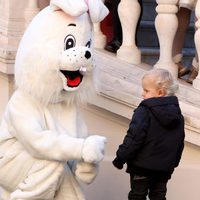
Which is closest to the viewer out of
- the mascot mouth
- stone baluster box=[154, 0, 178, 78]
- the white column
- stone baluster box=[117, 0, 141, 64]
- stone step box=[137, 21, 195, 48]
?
the mascot mouth

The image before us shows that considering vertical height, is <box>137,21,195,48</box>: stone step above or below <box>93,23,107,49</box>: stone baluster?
below

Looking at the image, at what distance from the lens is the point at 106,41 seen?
5.55 meters

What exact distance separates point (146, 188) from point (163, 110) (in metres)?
0.46

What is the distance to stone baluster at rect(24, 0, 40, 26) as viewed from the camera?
554 cm

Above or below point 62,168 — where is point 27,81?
above

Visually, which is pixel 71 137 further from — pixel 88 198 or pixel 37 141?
pixel 88 198

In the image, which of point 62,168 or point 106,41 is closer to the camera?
point 62,168

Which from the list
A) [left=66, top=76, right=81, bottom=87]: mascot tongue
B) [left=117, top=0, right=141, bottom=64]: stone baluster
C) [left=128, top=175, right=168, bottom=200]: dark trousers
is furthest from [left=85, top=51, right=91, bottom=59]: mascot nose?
[left=117, top=0, right=141, bottom=64]: stone baluster

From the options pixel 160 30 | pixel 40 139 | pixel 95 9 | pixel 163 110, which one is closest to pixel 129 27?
pixel 160 30

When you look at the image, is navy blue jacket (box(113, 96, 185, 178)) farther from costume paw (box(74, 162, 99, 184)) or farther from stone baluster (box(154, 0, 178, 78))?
stone baluster (box(154, 0, 178, 78))

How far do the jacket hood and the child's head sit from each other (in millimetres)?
44

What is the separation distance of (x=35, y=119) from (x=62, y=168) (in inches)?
11.5

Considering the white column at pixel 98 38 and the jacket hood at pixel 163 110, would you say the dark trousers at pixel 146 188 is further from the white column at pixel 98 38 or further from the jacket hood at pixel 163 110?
the white column at pixel 98 38

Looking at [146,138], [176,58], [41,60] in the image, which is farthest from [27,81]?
[176,58]
